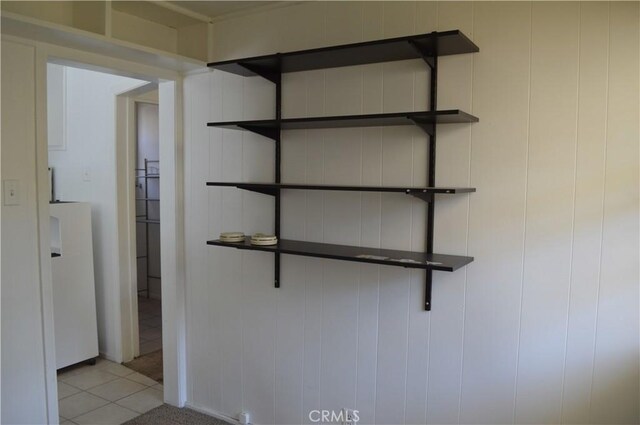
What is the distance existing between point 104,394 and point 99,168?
63.5 inches

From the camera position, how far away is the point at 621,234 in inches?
67.8

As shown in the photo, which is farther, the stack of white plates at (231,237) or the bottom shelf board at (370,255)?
the stack of white plates at (231,237)

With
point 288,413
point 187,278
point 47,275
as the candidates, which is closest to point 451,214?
point 288,413

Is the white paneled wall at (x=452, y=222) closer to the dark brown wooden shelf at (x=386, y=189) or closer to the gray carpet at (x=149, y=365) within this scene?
the dark brown wooden shelf at (x=386, y=189)

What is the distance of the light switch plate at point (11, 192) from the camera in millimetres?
2185

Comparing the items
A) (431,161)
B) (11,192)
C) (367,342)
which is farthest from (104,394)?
(431,161)

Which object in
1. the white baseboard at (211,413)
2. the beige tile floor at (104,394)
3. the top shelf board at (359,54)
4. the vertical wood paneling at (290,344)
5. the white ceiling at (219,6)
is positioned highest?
the white ceiling at (219,6)

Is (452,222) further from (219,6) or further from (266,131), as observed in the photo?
(219,6)

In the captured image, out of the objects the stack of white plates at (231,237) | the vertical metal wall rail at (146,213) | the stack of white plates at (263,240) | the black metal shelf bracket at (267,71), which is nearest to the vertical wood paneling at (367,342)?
the stack of white plates at (263,240)

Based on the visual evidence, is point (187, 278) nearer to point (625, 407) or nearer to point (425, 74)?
point (425, 74)

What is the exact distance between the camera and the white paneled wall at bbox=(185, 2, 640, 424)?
175 centimetres

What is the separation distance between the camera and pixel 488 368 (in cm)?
198

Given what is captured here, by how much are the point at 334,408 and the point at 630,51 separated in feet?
6.28

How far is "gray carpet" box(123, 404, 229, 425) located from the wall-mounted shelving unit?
1.12 meters
